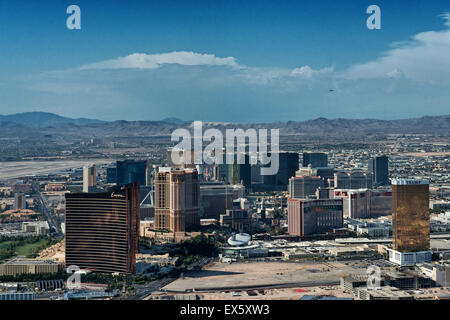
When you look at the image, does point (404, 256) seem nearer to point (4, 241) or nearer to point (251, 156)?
point (4, 241)

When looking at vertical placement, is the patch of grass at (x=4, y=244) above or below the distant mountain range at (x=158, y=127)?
below

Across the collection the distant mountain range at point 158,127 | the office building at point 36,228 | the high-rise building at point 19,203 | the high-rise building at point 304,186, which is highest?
the distant mountain range at point 158,127

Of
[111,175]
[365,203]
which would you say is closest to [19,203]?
[111,175]

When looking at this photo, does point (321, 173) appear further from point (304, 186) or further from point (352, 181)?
point (304, 186)

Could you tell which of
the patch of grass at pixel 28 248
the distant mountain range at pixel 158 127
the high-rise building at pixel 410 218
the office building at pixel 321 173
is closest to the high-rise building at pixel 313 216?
the high-rise building at pixel 410 218

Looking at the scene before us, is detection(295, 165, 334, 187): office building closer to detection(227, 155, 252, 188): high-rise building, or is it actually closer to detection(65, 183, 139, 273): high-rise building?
detection(227, 155, 252, 188): high-rise building

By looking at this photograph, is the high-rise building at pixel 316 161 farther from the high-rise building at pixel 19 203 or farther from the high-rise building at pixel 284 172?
the high-rise building at pixel 19 203

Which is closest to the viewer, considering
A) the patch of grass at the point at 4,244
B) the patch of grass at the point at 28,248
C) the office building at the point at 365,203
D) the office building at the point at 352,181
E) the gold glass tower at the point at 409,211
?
the gold glass tower at the point at 409,211
